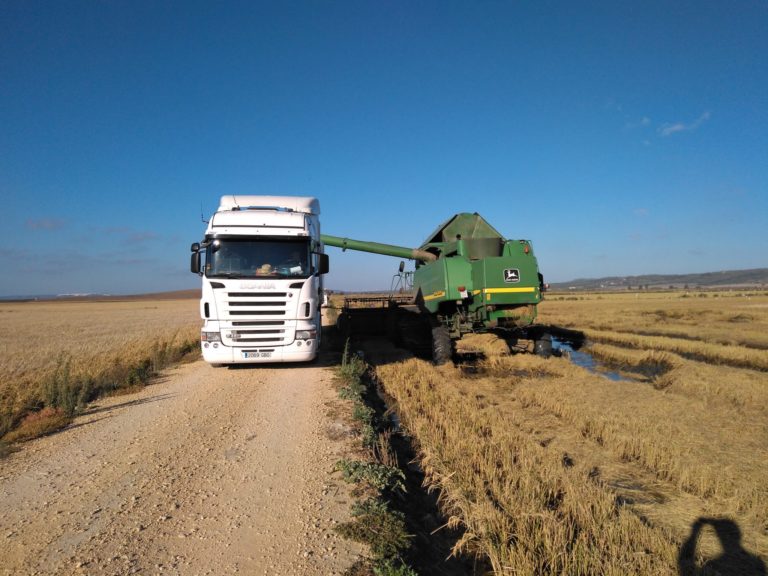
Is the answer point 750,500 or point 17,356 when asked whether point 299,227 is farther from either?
point 17,356

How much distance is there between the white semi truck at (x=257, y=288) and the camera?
859 cm

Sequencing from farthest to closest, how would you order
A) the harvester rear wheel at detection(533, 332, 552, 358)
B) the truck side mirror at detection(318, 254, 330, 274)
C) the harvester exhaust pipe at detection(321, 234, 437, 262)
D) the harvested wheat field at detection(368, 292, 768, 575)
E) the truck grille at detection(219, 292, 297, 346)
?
the harvester exhaust pipe at detection(321, 234, 437, 262) → the harvester rear wheel at detection(533, 332, 552, 358) → the truck side mirror at detection(318, 254, 330, 274) → the truck grille at detection(219, 292, 297, 346) → the harvested wheat field at detection(368, 292, 768, 575)

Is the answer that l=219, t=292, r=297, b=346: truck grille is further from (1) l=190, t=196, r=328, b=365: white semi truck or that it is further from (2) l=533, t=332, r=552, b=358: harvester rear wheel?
(2) l=533, t=332, r=552, b=358: harvester rear wheel

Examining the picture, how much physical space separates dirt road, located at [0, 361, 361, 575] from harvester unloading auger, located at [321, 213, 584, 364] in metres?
5.79

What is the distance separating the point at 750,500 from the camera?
4129 mm

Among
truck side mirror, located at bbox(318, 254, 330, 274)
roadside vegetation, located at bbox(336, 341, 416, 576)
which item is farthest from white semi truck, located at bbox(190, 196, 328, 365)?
roadside vegetation, located at bbox(336, 341, 416, 576)

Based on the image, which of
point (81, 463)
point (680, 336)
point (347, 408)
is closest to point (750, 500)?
point (347, 408)

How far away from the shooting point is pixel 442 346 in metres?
11.4

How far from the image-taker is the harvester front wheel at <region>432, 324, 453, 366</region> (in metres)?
11.3

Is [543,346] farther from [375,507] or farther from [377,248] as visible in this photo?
[375,507]

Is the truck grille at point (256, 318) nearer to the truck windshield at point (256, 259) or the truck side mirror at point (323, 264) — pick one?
the truck windshield at point (256, 259)

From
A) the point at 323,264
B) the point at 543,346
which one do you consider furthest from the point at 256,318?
the point at 543,346

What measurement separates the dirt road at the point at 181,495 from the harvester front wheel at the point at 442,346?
5538 mm

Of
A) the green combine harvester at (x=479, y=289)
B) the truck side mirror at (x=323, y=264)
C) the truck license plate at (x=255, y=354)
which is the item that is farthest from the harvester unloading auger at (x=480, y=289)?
the truck license plate at (x=255, y=354)
